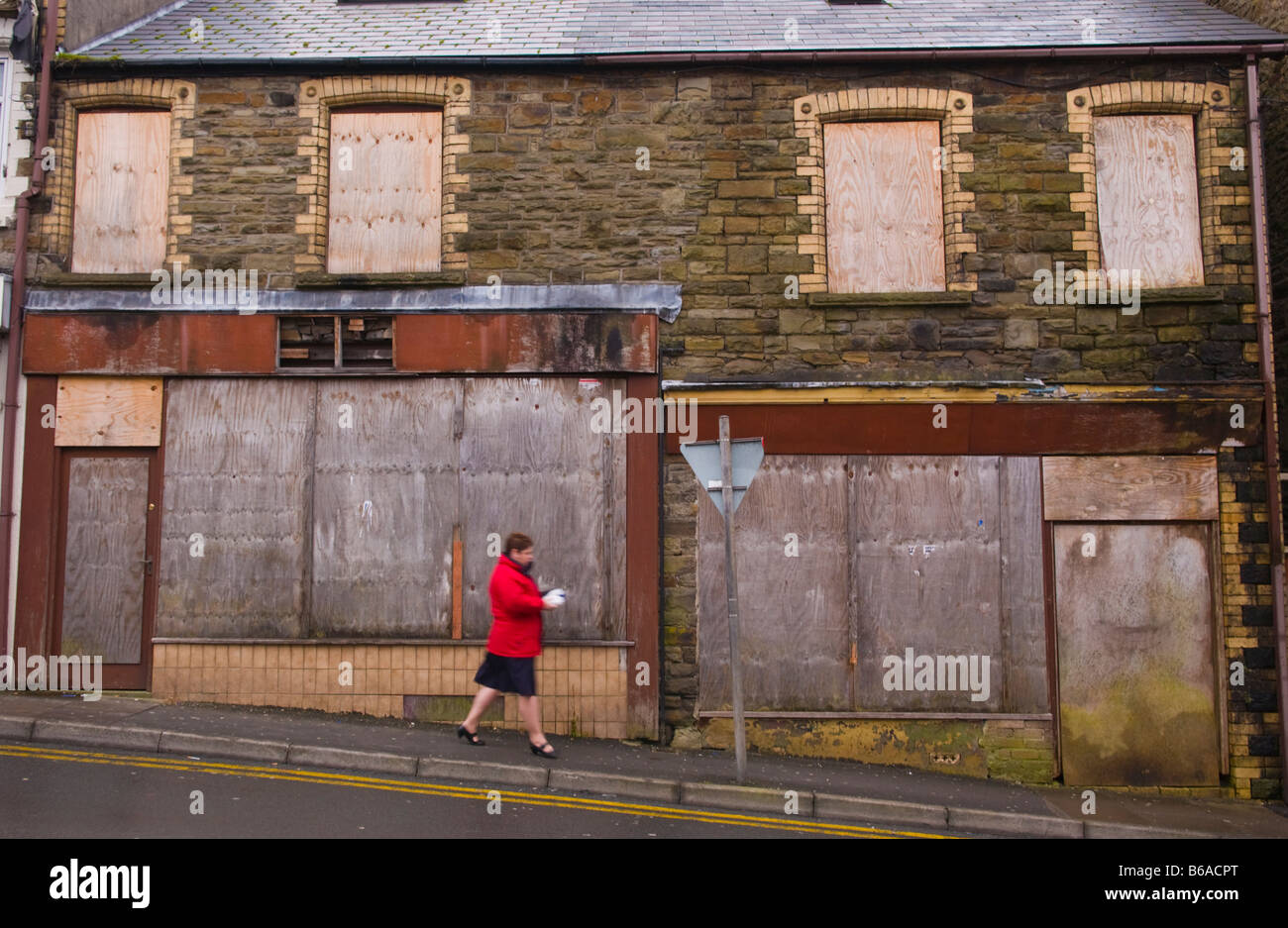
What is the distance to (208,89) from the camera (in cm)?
978

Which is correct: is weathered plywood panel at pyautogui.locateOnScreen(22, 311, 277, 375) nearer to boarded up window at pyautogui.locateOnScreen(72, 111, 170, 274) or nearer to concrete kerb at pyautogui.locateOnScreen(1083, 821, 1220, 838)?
boarded up window at pyautogui.locateOnScreen(72, 111, 170, 274)

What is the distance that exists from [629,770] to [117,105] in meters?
8.02

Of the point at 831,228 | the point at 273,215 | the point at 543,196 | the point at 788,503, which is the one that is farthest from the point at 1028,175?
the point at 273,215

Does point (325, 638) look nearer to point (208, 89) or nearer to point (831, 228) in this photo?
point (208, 89)

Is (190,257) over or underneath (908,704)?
over

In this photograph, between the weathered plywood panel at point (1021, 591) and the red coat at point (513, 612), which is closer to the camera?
the red coat at point (513, 612)

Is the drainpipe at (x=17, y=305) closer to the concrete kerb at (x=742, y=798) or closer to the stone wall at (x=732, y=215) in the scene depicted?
the stone wall at (x=732, y=215)

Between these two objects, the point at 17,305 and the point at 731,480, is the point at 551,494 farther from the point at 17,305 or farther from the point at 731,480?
the point at 17,305

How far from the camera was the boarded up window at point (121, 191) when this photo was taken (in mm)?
9711

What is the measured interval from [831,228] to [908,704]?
456cm

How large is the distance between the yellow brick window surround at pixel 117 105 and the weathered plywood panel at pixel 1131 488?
28.4 feet

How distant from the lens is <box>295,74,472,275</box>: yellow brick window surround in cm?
963

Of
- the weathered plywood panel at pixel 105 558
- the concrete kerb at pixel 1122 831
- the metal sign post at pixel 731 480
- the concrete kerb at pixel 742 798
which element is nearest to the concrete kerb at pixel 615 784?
the concrete kerb at pixel 742 798

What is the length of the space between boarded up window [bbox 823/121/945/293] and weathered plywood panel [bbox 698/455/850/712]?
1.88 metres
